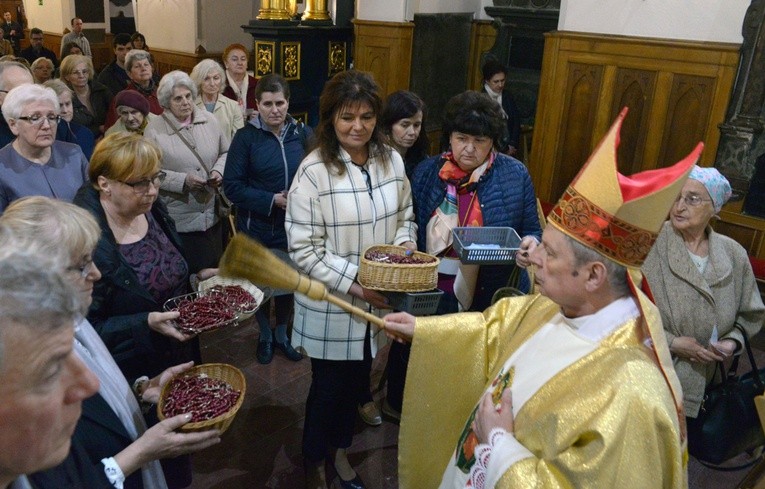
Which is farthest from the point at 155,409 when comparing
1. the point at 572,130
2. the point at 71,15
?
the point at 71,15

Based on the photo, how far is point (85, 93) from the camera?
17.9ft

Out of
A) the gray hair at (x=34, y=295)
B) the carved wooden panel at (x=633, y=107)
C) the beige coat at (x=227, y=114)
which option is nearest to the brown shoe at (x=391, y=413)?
the beige coat at (x=227, y=114)

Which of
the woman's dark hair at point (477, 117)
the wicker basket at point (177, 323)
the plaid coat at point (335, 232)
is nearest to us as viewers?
the wicker basket at point (177, 323)

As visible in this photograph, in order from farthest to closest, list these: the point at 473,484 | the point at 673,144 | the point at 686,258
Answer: the point at 673,144, the point at 686,258, the point at 473,484

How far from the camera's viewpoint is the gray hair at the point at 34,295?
2.88 feet

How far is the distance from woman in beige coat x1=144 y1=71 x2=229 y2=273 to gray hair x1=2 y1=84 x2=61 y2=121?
85 cm

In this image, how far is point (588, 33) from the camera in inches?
216

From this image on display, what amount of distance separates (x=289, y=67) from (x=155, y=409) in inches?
203

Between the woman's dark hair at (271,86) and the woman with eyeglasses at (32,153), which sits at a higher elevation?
the woman's dark hair at (271,86)

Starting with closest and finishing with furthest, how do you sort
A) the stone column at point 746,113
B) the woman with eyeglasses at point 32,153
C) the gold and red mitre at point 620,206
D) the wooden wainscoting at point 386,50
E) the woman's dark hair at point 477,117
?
the gold and red mitre at point 620,206 < the woman's dark hair at point 477,117 < the woman with eyeglasses at point 32,153 < the stone column at point 746,113 < the wooden wainscoting at point 386,50

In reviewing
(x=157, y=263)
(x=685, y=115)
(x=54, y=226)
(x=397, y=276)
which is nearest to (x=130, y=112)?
(x=157, y=263)

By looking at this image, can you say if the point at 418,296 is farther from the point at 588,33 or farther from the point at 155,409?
the point at 588,33

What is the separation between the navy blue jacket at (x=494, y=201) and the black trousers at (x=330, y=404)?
0.69m

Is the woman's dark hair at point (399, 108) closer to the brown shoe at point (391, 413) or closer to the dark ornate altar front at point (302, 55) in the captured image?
the brown shoe at point (391, 413)
